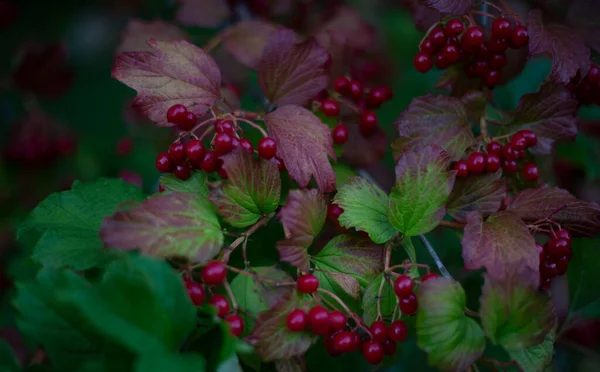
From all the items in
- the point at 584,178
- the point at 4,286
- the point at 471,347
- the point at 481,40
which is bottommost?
the point at 4,286

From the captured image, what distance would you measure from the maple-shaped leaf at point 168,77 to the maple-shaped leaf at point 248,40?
0.28m

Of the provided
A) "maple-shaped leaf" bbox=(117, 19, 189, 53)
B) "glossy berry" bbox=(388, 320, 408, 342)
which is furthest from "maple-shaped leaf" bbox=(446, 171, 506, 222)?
"maple-shaped leaf" bbox=(117, 19, 189, 53)

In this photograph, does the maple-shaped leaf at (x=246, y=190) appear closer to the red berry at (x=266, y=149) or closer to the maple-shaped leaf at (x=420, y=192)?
the red berry at (x=266, y=149)

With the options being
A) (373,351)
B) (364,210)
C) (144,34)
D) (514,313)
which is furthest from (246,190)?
(144,34)

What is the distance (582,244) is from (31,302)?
100 centimetres

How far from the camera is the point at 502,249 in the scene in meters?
0.76

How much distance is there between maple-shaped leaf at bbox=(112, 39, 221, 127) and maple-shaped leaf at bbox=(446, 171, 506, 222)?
43 cm

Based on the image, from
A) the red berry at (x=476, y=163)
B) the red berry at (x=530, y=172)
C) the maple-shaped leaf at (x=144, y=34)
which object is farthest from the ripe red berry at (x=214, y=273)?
the maple-shaped leaf at (x=144, y=34)

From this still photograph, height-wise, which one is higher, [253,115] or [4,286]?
[253,115]

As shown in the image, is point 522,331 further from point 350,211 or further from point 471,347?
point 350,211

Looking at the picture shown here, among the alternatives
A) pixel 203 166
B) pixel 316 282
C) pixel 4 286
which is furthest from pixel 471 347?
pixel 4 286

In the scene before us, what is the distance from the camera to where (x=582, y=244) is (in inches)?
42.9

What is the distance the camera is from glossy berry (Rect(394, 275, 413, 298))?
73cm

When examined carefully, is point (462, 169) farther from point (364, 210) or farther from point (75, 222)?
point (75, 222)
